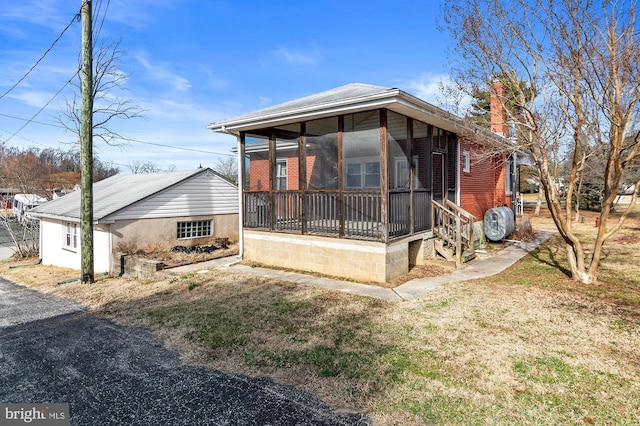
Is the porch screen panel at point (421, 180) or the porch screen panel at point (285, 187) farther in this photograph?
the porch screen panel at point (285, 187)

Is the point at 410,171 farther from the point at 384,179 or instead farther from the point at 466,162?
the point at 466,162

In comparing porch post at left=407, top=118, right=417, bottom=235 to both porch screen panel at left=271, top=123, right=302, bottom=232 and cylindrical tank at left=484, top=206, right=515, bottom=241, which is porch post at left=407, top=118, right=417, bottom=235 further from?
cylindrical tank at left=484, top=206, right=515, bottom=241

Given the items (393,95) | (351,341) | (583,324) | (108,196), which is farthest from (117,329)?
(108,196)

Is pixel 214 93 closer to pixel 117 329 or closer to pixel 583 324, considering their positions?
pixel 117 329

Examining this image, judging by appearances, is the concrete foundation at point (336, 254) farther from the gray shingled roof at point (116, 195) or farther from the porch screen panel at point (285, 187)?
the gray shingled roof at point (116, 195)

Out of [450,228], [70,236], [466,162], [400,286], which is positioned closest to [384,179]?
[400,286]

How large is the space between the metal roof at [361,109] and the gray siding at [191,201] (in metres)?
4.56

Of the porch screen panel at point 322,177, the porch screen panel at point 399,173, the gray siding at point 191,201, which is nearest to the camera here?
the porch screen panel at point 399,173

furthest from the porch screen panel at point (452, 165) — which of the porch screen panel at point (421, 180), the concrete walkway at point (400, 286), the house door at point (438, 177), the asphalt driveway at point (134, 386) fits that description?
the asphalt driveway at point (134, 386)

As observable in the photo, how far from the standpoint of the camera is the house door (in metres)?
9.95

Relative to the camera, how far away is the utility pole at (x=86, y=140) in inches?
354

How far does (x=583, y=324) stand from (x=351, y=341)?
334 cm

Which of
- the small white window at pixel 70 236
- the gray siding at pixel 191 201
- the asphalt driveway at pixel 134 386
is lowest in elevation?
the asphalt driveway at pixel 134 386

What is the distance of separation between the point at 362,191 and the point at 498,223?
716cm
